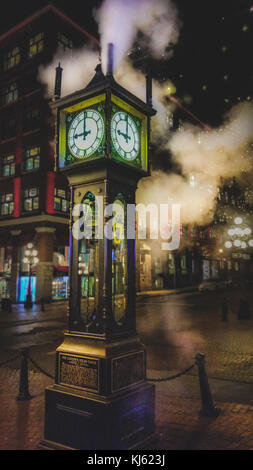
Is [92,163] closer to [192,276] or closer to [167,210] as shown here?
[167,210]

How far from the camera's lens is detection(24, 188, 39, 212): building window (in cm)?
2569

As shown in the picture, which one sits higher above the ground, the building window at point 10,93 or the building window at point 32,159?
the building window at point 10,93

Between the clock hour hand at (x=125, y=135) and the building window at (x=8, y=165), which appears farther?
the building window at (x=8, y=165)

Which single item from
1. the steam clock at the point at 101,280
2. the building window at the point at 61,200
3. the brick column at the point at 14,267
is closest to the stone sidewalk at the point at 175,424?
the steam clock at the point at 101,280

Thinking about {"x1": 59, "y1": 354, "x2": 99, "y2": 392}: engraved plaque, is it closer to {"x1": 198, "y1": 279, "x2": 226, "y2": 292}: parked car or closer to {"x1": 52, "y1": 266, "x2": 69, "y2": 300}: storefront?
{"x1": 52, "y1": 266, "x2": 69, "y2": 300}: storefront

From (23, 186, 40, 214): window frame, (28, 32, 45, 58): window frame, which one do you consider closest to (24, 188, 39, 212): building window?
(23, 186, 40, 214): window frame

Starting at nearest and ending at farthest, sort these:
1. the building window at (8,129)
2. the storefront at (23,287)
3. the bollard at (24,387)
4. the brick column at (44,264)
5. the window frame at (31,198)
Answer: the bollard at (24,387) → the brick column at (44,264) → the storefront at (23,287) → the window frame at (31,198) → the building window at (8,129)

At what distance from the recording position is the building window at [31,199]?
84.3ft

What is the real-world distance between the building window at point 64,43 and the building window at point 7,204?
11800 millimetres

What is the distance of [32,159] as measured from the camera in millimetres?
26547

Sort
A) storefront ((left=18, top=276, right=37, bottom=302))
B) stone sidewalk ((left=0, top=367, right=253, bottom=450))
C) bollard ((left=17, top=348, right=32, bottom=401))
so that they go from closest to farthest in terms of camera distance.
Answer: stone sidewalk ((left=0, top=367, right=253, bottom=450)) → bollard ((left=17, top=348, right=32, bottom=401)) → storefront ((left=18, top=276, right=37, bottom=302))

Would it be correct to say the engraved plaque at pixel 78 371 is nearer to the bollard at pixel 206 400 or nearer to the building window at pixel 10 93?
the bollard at pixel 206 400

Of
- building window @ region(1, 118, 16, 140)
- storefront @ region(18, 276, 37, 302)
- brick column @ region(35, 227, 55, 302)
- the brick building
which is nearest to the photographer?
brick column @ region(35, 227, 55, 302)

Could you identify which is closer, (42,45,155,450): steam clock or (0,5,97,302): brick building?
(42,45,155,450): steam clock
